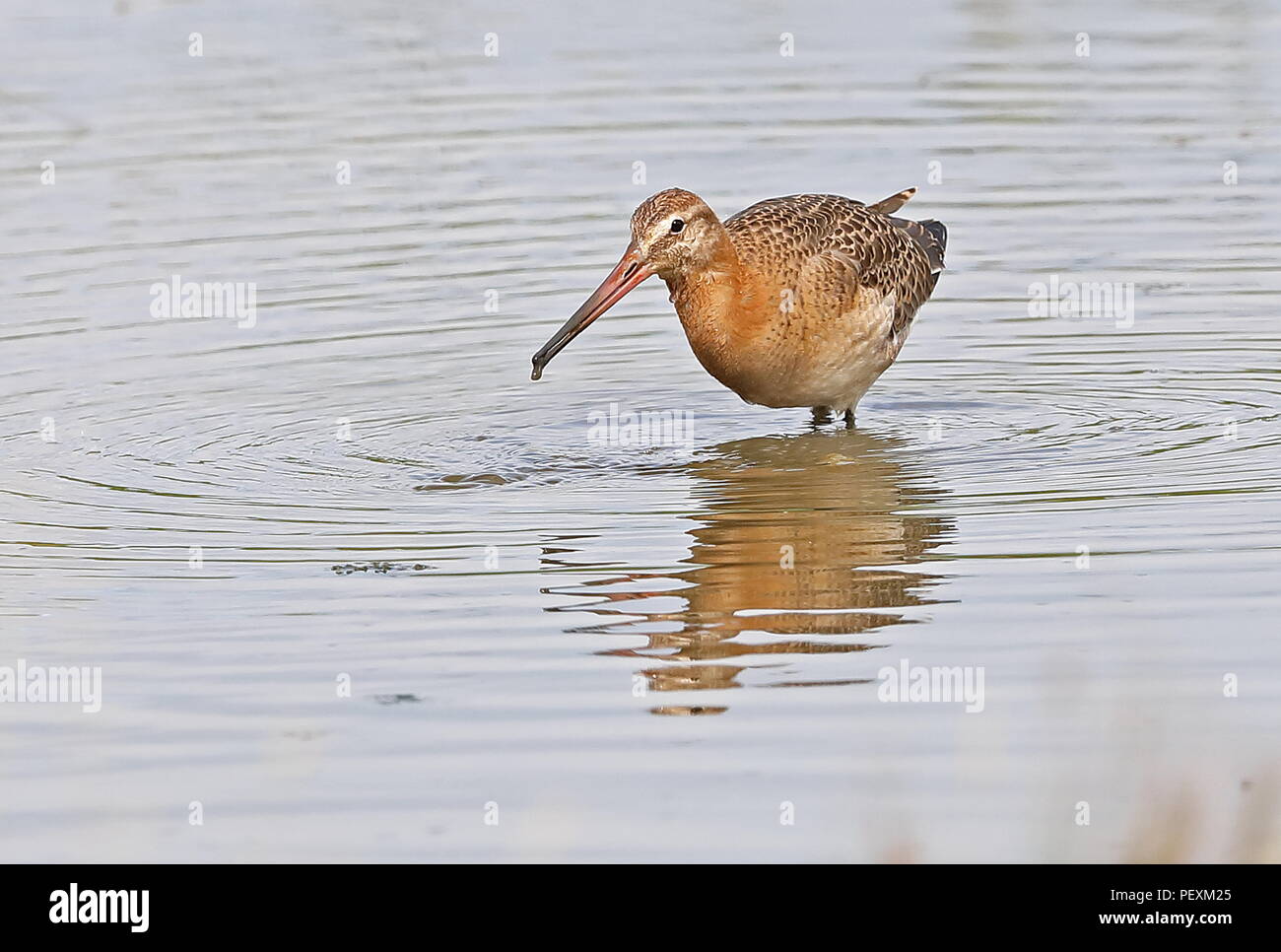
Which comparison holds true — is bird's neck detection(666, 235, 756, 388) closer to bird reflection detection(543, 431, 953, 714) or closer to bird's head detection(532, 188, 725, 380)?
bird's head detection(532, 188, 725, 380)

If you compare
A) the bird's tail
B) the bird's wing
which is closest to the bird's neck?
the bird's wing

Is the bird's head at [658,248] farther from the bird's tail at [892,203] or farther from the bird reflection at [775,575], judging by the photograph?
the bird's tail at [892,203]

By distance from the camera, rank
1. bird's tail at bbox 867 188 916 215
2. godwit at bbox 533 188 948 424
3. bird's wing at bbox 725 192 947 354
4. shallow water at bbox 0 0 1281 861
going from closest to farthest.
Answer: shallow water at bbox 0 0 1281 861
godwit at bbox 533 188 948 424
bird's wing at bbox 725 192 947 354
bird's tail at bbox 867 188 916 215

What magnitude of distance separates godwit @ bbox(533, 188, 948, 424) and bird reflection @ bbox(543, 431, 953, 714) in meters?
0.42

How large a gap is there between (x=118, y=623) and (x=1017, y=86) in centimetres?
1110

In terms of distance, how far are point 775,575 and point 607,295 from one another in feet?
5.87

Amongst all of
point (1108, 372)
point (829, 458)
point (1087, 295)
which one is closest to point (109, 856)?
point (829, 458)

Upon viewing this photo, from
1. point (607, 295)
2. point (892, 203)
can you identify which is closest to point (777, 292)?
point (607, 295)

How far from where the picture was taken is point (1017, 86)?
17656mm

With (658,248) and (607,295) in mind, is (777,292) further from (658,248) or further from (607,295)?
(607,295)

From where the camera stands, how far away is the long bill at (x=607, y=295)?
9875 millimetres

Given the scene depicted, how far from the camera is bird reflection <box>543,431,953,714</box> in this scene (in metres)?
7.70
